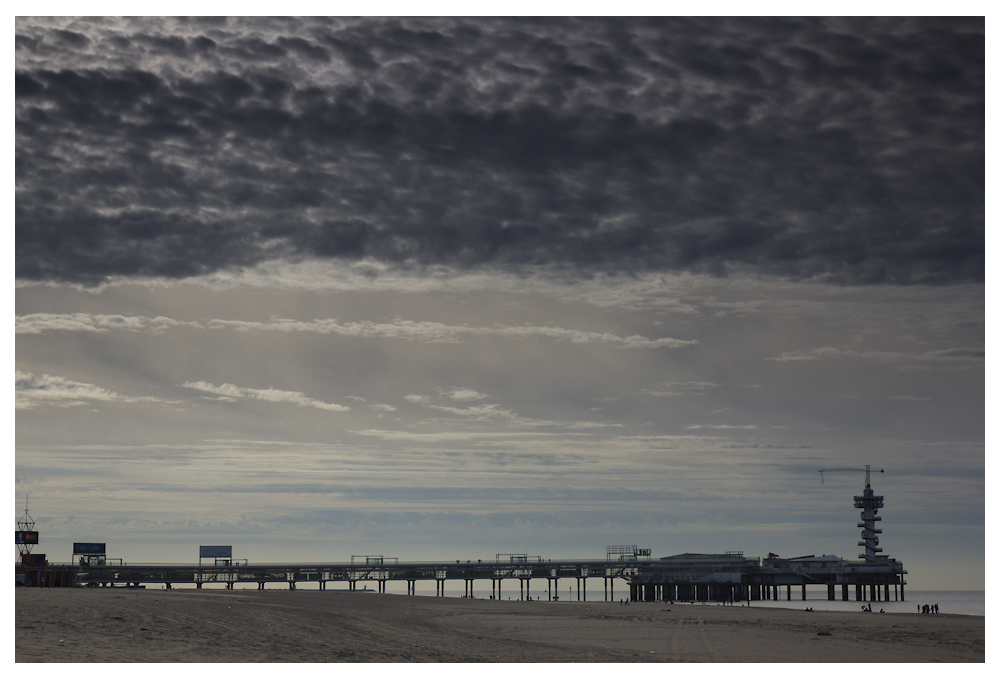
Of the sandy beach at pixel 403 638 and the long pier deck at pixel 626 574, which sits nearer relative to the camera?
the sandy beach at pixel 403 638

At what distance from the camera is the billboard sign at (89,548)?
16775 centimetres

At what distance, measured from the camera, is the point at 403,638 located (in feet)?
155

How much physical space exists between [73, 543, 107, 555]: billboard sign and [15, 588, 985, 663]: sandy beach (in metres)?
127


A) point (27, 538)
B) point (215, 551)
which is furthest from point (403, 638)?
point (215, 551)

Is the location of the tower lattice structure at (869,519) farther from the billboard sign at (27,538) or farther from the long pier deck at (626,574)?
the billboard sign at (27,538)

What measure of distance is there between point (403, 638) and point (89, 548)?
469ft

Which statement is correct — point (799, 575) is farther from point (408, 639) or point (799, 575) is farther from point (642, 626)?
point (408, 639)

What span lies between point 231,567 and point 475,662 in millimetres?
129738

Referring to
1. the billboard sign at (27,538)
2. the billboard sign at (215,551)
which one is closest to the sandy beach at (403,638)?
the billboard sign at (27,538)

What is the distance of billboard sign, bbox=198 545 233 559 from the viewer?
173 metres

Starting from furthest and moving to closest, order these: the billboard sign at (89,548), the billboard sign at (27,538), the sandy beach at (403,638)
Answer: the billboard sign at (89,548)
the billboard sign at (27,538)
the sandy beach at (403,638)

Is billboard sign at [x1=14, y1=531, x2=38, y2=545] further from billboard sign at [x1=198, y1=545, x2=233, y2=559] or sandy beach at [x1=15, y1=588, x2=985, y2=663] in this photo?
sandy beach at [x1=15, y1=588, x2=985, y2=663]

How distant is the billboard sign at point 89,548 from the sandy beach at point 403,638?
12670 centimetres
